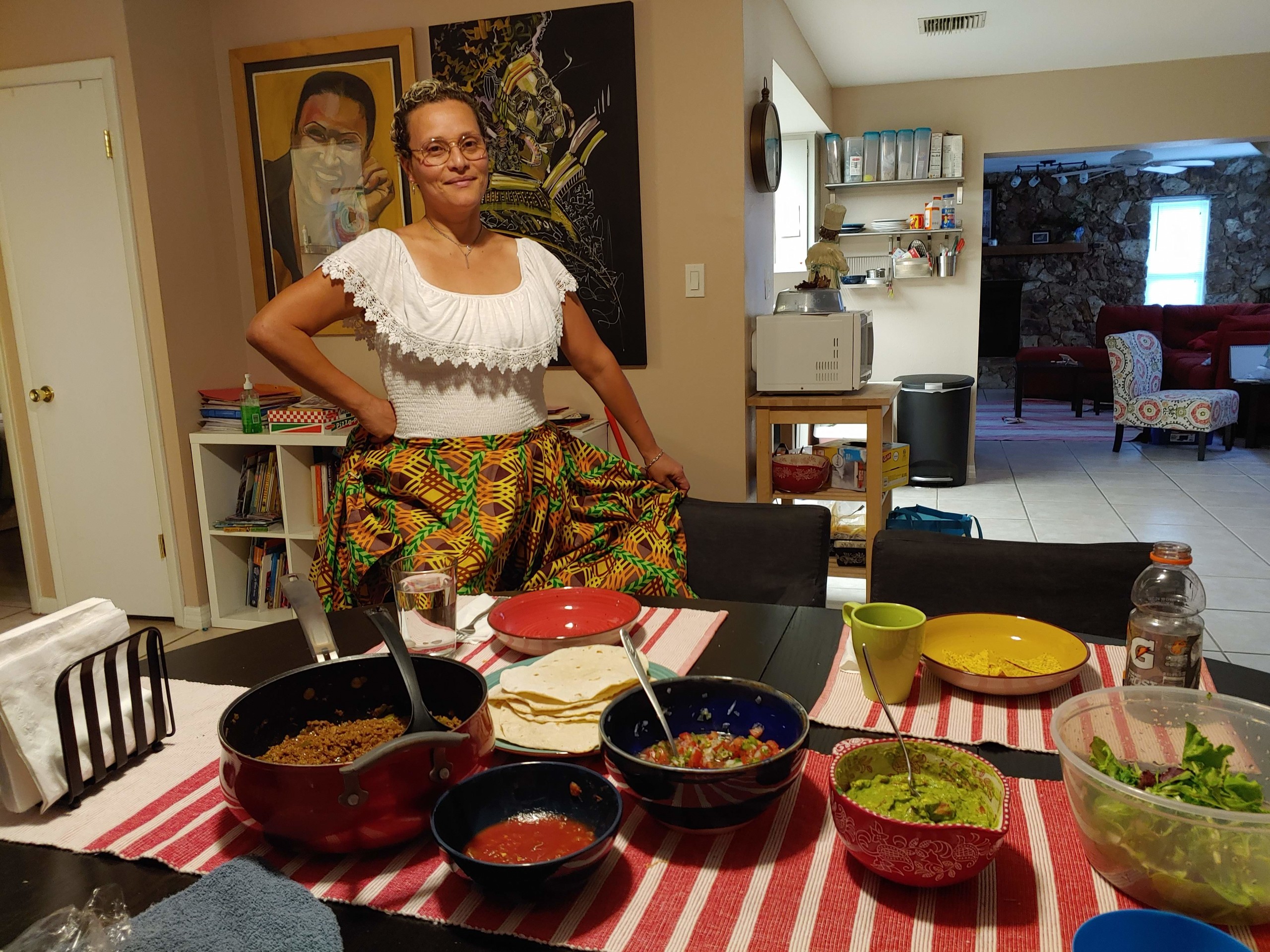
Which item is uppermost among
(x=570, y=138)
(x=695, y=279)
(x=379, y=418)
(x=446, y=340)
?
(x=570, y=138)

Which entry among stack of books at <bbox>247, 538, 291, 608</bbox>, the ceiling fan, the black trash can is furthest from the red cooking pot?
the ceiling fan

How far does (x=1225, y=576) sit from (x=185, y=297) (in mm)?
4266

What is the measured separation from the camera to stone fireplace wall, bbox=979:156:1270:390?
9516mm

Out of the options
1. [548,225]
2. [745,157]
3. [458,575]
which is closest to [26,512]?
[548,225]

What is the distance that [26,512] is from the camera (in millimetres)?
3568

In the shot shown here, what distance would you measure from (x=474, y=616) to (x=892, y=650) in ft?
2.01

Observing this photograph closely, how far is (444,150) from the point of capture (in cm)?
185

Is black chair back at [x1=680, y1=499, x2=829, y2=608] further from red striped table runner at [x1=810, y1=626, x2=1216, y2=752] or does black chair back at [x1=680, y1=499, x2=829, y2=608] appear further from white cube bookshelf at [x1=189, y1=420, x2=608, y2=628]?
white cube bookshelf at [x1=189, y1=420, x2=608, y2=628]

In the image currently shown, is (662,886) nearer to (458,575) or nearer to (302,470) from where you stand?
(458,575)

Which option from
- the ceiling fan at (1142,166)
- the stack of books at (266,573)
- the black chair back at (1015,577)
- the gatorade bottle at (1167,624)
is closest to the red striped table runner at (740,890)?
the gatorade bottle at (1167,624)

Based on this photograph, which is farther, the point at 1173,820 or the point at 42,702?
the point at 42,702

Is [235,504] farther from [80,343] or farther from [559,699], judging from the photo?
[559,699]

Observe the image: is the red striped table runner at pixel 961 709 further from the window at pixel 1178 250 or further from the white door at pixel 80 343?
the window at pixel 1178 250

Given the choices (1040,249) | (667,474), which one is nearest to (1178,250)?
(1040,249)
